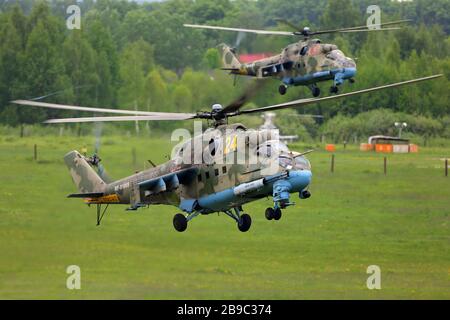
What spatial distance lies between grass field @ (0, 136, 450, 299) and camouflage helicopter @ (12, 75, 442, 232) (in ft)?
15.9

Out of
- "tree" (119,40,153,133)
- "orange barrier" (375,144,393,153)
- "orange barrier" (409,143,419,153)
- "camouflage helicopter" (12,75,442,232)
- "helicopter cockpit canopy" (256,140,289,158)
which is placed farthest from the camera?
"orange barrier" (375,144,393,153)

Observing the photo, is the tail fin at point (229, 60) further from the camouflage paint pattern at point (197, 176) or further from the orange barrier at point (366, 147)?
the orange barrier at point (366, 147)

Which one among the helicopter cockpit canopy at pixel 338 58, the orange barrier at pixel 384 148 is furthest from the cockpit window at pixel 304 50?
the orange barrier at pixel 384 148

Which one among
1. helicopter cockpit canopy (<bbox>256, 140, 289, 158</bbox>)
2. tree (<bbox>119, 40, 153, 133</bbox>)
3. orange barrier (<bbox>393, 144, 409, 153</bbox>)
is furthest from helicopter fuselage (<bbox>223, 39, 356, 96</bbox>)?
orange barrier (<bbox>393, 144, 409, 153</bbox>)

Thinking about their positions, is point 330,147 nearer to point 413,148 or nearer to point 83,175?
point 413,148

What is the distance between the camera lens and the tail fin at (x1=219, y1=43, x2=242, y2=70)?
66.3m

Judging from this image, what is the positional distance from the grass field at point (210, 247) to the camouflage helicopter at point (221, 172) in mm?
4845

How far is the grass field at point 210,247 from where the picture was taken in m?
52.8

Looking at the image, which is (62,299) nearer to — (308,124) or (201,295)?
(201,295)

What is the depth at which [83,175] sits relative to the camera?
51125 millimetres

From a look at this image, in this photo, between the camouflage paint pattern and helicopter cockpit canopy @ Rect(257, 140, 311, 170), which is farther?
the camouflage paint pattern

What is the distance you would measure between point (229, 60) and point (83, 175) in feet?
56.8

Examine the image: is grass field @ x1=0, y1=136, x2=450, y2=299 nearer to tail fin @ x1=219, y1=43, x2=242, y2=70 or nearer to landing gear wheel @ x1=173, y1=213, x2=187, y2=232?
landing gear wheel @ x1=173, y1=213, x2=187, y2=232
